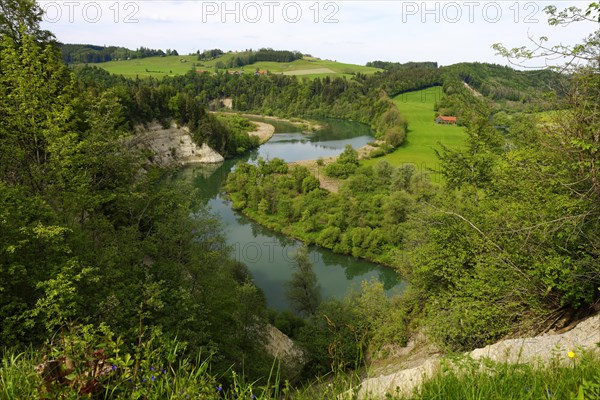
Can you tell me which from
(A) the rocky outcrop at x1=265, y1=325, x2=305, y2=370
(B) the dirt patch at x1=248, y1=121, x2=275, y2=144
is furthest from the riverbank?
(A) the rocky outcrop at x1=265, y1=325, x2=305, y2=370

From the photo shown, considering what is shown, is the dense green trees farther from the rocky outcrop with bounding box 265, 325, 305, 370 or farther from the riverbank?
the riverbank

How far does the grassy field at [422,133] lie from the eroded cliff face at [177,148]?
1242 inches

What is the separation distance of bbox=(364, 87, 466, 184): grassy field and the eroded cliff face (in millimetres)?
31544

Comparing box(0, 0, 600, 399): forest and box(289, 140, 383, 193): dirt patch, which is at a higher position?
box(0, 0, 600, 399): forest

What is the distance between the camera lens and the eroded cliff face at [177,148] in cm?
6481

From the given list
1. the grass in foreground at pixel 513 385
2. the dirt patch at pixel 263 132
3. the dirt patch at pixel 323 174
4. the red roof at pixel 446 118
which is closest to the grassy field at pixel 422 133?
the red roof at pixel 446 118

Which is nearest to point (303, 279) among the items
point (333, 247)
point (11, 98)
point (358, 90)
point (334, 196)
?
point (333, 247)

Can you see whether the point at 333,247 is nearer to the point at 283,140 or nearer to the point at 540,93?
the point at 540,93

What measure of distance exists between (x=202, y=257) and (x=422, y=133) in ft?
286

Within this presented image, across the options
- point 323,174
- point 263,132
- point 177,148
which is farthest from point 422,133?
point 177,148

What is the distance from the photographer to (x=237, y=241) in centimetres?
4041

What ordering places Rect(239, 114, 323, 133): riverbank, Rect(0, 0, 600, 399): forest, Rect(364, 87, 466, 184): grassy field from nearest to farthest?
Rect(0, 0, 600, 399): forest → Rect(364, 87, 466, 184): grassy field → Rect(239, 114, 323, 133): riverbank

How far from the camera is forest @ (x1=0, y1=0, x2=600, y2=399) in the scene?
3.74m

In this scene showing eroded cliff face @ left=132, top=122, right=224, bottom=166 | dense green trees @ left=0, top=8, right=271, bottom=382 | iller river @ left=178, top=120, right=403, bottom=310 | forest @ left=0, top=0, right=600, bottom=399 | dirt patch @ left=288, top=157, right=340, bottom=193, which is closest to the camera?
forest @ left=0, top=0, right=600, bottom=399
